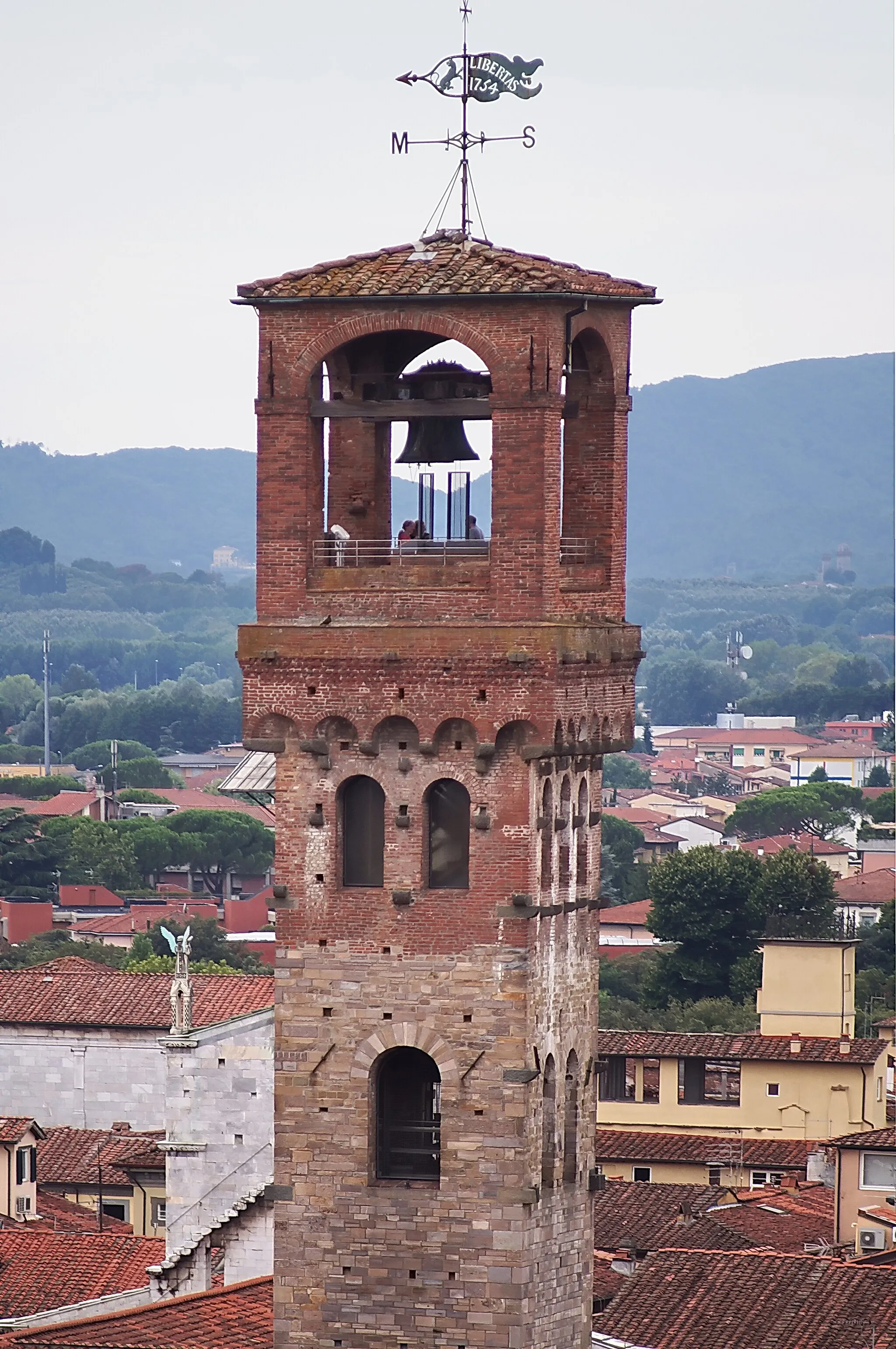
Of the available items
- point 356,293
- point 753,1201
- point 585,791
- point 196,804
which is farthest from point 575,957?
point 196,804

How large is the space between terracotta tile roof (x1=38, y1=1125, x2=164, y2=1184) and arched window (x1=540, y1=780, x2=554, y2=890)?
23.9 metres

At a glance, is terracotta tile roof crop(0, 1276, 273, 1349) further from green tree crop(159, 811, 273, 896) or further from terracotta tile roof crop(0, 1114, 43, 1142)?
green tree crop(159, 811, 273, 896)

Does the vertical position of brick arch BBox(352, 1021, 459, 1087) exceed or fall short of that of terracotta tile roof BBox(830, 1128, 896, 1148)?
it exceeds it

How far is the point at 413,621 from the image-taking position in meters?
29.2

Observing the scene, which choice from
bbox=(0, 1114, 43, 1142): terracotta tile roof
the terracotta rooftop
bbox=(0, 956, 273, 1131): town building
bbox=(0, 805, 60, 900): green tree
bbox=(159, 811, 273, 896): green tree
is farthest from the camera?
bbox=(159, 811, 273, 896): green tree

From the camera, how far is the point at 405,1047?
95.9 ft

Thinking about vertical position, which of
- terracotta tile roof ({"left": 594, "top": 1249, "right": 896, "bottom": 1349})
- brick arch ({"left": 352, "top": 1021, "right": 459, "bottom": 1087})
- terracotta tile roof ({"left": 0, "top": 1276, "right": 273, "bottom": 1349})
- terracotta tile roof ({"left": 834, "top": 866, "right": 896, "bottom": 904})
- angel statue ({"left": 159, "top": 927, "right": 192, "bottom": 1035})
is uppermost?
brick arch ({"left": 352, "top": 1021, "right": 459, "bottom": 1087})

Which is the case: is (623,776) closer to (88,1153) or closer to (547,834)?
(88,1153)

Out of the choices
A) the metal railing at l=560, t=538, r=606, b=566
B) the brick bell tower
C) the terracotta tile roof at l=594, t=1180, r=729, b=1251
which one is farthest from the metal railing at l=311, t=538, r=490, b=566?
the terracotta tile roof at l=594, t=1180, r=729, b=1251

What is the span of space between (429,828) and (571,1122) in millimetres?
2714

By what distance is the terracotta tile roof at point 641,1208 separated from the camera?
45656mm

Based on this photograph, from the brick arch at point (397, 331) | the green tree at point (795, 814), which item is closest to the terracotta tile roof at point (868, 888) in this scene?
the green tree at point (795, 814)

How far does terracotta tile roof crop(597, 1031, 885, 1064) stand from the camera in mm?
57531

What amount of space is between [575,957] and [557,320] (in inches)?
200
